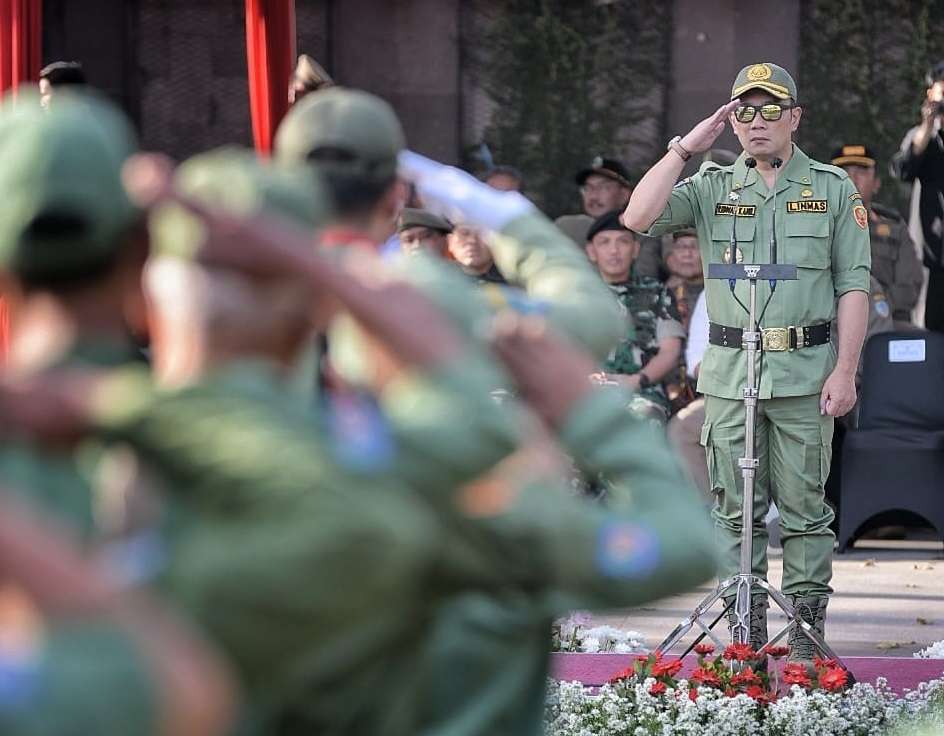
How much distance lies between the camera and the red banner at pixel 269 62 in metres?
8.67

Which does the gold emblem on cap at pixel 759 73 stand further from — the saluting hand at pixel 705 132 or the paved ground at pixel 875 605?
the paved ground at pixel 875 605

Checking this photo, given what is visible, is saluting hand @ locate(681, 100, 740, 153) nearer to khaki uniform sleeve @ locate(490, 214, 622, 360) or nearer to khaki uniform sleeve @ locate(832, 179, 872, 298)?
khaki uniform sleeve @ locate(832, 179, 872, 298)

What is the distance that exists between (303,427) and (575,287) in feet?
3.33

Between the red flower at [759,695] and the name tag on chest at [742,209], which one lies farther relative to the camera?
the name tag on chest at [742,209]

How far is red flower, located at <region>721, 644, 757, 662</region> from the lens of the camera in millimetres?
6180

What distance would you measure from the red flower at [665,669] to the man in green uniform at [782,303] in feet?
3.05

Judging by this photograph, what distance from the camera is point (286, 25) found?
8.88 m

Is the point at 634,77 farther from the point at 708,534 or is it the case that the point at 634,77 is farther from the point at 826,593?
the point at 708,534

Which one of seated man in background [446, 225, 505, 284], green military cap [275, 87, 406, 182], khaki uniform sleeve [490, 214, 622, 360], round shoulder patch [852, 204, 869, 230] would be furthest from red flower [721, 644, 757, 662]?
green military cap [275, 87, 406, 182]

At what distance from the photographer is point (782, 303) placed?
7.05 m

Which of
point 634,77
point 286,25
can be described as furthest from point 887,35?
point 286,25

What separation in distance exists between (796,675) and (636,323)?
10.7ft

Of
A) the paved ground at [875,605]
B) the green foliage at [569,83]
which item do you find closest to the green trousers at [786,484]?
the paved ground at [875,605]

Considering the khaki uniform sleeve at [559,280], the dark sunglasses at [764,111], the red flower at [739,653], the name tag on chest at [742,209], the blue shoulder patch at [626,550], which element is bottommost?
the red flower at [739,653]
